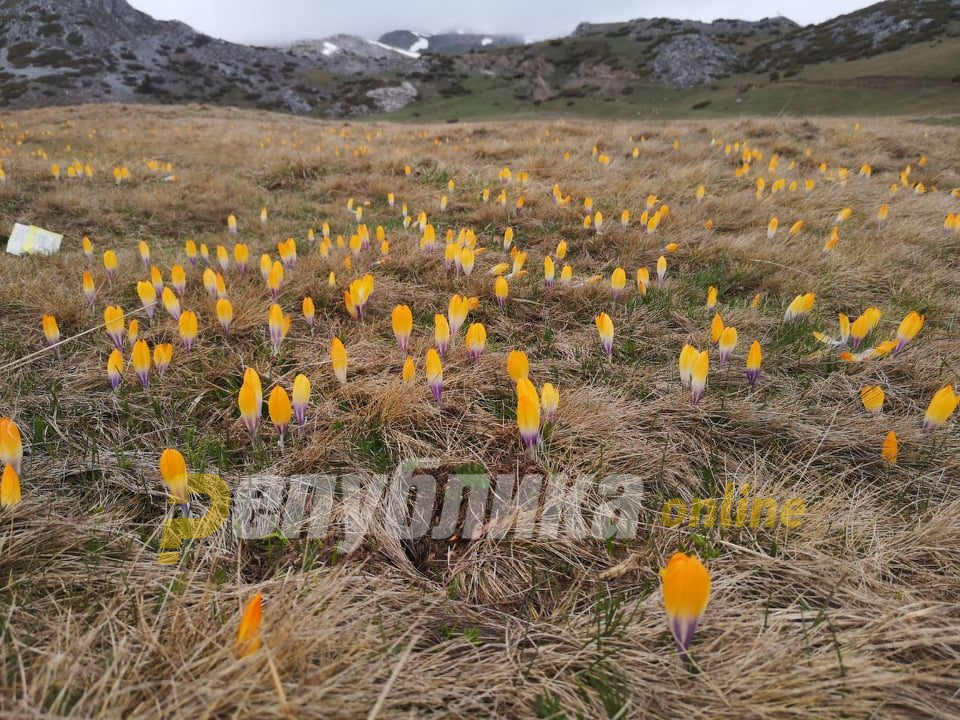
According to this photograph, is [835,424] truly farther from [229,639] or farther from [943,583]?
[229,639]

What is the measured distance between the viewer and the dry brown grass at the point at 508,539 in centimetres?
108

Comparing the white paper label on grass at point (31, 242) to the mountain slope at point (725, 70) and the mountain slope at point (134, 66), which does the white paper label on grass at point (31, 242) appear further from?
the mountain slope at point (134, 66)

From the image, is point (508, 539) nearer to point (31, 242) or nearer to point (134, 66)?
point (31, 242)

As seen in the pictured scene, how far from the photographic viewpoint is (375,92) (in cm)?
5456

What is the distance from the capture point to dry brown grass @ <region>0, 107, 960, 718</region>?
1.08 metres

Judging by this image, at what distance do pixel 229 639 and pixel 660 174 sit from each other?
7.13 meters

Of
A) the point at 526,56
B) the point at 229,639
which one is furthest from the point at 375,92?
the point at 229,639

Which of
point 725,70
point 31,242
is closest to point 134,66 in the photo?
point 725,70

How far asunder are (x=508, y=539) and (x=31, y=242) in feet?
16.4

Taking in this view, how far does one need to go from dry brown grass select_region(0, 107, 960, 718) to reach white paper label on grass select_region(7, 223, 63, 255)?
620mm

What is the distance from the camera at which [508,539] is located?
159 cm

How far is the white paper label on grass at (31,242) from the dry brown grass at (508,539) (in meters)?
0.62

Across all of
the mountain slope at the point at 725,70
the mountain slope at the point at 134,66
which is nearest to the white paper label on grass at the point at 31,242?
the mountain slope at the point at 725,70

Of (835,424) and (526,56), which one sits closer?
(835,424)
